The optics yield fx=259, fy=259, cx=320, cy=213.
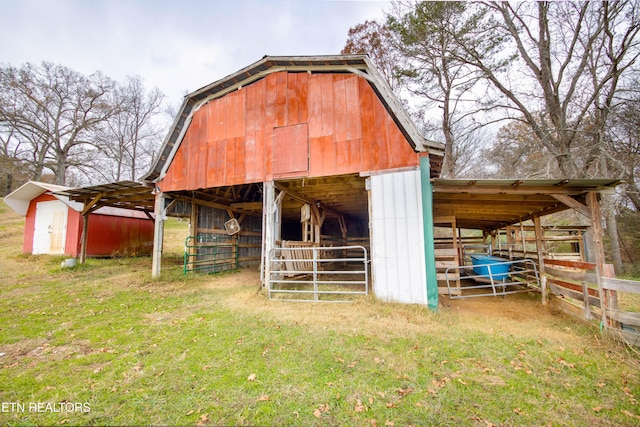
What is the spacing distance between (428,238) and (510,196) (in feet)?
8.71

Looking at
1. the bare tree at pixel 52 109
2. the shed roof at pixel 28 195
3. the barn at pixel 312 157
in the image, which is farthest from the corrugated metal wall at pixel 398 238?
the bare tree at pixel 52 109

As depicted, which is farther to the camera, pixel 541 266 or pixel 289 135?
pixel 289 135

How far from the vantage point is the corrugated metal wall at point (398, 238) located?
5.82 m

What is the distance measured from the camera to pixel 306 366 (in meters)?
3.42

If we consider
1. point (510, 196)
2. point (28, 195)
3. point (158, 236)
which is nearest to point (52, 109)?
point (28, 195)

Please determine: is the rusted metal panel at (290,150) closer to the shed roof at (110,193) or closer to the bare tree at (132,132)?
the shed roof at (110,193)

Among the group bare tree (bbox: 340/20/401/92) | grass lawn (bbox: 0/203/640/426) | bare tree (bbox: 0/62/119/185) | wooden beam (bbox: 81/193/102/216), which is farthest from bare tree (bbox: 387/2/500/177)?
bare tree (bbox: 0/62/119/185)

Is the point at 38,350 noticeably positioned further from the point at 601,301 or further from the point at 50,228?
the point at 50,228

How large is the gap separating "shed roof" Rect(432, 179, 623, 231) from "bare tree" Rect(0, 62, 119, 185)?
28943mm

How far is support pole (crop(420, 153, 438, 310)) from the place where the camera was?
18.6 ft

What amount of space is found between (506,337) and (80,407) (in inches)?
228

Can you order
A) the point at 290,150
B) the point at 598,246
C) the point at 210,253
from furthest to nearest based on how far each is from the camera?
the point at 210,253, the point at 290,150, the point at 598,246

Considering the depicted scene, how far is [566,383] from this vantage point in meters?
3.09

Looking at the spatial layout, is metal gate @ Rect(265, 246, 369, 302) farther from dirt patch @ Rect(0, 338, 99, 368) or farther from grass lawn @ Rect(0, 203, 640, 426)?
dirt patch @ Rect(0, 338, 99, 368)
